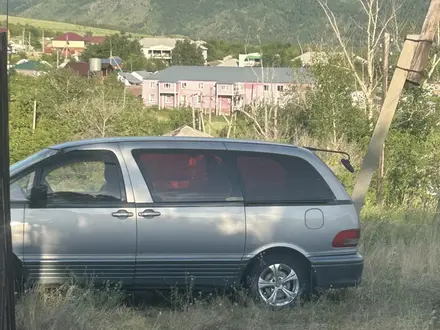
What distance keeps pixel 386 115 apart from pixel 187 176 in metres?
5.32

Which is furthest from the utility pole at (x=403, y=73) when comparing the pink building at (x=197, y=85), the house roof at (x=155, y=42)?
the house roof at (x=155, y=42)

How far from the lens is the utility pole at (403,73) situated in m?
10.5

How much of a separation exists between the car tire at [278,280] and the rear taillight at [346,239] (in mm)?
357

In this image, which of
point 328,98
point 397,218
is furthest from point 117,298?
point 328,98

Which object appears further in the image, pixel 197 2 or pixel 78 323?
pixel 197 2

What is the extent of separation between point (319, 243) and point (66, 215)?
7.66 ft

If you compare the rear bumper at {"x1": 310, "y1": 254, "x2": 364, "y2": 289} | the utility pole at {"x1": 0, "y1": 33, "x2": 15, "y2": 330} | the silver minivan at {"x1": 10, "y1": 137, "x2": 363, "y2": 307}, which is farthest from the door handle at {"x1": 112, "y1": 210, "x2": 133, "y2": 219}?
the utility pole at {"x1": 0, "y1": 33, "x2": 15, "y2": 330}

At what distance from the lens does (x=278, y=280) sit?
669 cm

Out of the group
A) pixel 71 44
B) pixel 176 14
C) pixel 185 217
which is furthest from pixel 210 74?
pixel 176 14

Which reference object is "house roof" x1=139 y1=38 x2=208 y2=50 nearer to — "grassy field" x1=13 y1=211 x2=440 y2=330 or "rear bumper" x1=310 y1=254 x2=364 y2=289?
"grassy field" x1=13 y1=211 x2=440 y2=330

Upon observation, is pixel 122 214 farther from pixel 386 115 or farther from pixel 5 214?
pixel 386 115

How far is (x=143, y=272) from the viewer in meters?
6.41

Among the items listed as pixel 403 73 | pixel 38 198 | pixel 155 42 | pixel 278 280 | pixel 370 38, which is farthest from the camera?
pixel 155 42

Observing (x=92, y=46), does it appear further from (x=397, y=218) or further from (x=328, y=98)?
(x=397, y=218)
